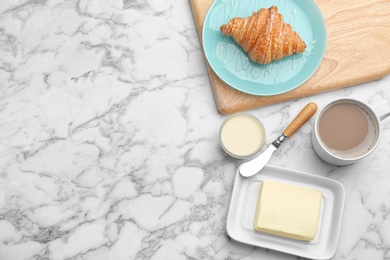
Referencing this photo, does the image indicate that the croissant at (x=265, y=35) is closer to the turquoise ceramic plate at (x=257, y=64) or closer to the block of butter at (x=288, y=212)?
the turquoise ceramic plate at (x=257, y=64)

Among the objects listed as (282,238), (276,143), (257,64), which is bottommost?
(282,238)

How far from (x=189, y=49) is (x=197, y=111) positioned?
0.16m

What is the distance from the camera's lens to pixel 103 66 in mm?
1370

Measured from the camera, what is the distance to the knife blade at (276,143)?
4.19 ft

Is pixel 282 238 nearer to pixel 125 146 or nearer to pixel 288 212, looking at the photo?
pixel 288 212

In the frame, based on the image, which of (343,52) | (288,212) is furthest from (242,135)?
(343,52)

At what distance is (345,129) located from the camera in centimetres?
126

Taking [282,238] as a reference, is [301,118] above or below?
above

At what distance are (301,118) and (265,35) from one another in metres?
0.21

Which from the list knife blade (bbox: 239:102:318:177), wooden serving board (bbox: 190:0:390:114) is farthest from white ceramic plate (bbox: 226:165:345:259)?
wooden serving board (bbox: 190:0:390:114)

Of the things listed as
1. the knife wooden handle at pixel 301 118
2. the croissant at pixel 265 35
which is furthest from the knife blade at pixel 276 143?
the croissant at pixel 265 35

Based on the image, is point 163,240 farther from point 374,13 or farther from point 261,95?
point 374,13

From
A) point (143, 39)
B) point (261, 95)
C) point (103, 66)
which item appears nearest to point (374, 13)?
point (261, 95)

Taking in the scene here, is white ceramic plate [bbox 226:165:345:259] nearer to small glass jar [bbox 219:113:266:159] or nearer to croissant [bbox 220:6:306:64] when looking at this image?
small glass jar [bbox 219:113:266:159]
